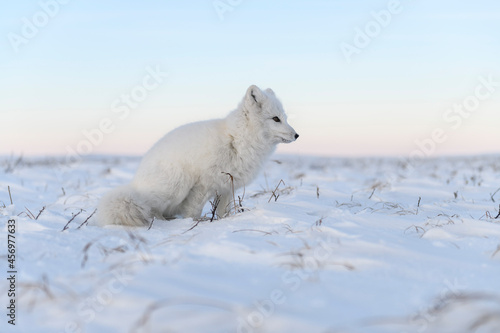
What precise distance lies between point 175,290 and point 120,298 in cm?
24

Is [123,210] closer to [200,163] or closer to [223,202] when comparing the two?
[200,163]

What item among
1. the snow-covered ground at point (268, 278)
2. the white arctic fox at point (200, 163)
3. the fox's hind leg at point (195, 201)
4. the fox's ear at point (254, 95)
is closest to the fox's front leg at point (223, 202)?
the white arctic fox at point (200, 163)

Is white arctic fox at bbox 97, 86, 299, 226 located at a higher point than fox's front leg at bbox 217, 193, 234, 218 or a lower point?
higher

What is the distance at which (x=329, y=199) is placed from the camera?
17.5 feet

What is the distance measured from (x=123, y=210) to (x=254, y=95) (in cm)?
208

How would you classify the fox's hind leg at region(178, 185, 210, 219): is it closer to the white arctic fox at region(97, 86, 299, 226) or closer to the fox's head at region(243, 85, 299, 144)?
the white arctic fox at region(97, 86, 299, 226)

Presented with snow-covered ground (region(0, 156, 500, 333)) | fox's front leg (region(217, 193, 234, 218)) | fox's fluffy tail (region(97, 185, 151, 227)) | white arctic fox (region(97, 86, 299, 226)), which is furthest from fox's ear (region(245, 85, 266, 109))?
snow-covered ground (region(0, 156, 500, 333))

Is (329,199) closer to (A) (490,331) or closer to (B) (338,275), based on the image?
(B) (338,275)

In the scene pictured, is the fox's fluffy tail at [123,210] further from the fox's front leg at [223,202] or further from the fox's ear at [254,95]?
the fox's ear at [254,95]

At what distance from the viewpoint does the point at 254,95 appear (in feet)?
16.7

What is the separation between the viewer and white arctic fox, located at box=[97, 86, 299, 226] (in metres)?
4.54

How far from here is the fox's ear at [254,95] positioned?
5008 millimetres

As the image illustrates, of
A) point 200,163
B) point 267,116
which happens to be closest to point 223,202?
point 200,163

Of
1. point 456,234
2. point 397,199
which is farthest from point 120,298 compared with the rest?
point 397,199
